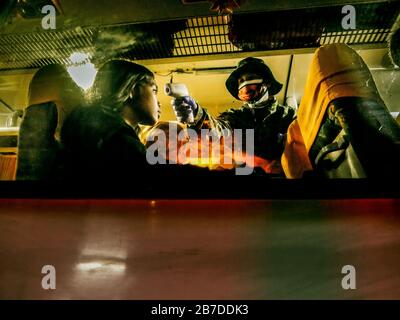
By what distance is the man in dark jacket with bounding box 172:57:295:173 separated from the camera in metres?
4.88

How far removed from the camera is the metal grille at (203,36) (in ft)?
12.8

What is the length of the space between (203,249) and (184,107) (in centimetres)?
263

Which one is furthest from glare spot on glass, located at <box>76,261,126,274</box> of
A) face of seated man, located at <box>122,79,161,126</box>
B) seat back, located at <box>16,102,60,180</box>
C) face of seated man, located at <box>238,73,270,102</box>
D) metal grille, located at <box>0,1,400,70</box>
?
face of seated man, located at <box>238,73,270,102</box>

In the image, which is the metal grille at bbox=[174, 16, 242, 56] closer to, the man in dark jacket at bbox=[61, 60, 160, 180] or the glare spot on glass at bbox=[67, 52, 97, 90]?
the man in dark jacket at bbox=[61, 60, 160, 180]

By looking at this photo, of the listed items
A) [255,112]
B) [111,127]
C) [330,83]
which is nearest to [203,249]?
[111,127]

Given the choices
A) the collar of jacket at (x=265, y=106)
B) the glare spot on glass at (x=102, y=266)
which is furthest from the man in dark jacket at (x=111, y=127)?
the collar of jacket at (x=265, y=106)

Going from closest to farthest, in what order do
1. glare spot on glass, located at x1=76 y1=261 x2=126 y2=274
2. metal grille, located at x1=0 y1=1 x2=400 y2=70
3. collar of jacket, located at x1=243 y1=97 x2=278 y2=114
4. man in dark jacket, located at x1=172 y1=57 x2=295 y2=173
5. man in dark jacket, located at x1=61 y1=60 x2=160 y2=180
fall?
glare spot on glass, located at x1=76 y1=261 x2=126 y2=274 < man in dark jacket, located at x1=61 y1=60 x2=160 y2=180 < metal grille, located at x1=0 y1=1 x2=400 y2=70 < man in dark jacket, located at x1=172 y1=57 x2=295 y2=173 < collar of jacket, located at x1=243 y1=97 x2=278 y2=114

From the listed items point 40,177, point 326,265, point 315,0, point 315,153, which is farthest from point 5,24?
point 326,265

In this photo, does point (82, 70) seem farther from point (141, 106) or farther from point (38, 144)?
point (38, 144)

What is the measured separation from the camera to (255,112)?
217 inches

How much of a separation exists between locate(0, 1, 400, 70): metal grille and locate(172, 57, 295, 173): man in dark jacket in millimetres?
619

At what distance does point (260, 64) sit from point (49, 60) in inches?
137

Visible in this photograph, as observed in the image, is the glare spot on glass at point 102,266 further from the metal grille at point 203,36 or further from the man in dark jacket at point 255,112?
the metal grille at point 203,36

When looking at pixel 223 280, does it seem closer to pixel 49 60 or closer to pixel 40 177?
pixel 40 177
